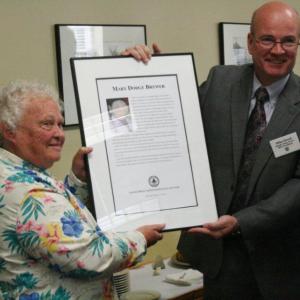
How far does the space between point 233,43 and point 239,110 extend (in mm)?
1816

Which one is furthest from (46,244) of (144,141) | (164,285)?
(164,285)

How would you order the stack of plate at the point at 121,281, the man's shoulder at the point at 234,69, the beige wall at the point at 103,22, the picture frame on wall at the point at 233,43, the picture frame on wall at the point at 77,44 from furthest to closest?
the picture frame on wall at the point at 233,43 < the picture frame on wall at the point at 77,44 < the beige wall at the point at 103,22 < the stack of plate at the point at 121,281 < the man's shoulder at the point at 234,69

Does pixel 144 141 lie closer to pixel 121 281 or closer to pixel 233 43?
pixel 121 281

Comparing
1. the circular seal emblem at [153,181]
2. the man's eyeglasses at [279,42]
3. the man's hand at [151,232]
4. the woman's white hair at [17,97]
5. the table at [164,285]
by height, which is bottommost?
the table at [164,285]

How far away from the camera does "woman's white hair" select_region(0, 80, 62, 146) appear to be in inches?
65.1

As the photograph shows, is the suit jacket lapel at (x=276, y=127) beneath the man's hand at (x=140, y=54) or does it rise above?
beneath

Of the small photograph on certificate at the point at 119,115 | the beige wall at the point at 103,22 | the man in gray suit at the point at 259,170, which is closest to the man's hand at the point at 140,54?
the man in gray suit at the point at 259,170

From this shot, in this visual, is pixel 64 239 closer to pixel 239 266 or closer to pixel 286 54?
pixel 239 266

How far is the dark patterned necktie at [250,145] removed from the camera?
2.09 metres

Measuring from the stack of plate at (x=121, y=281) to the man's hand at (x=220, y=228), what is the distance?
82 cm

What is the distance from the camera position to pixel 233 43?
12.6ft

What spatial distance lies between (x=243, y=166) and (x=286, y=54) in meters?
0.49

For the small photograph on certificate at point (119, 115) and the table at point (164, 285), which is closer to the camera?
the small photograph on certificate at point (119, 115)

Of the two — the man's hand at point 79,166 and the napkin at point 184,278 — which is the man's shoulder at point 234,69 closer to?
the man's hand at point 79,166
